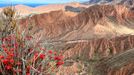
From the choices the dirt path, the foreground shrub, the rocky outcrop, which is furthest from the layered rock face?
the foreground shrub

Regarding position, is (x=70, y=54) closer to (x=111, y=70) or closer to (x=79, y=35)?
(x=111, y=70)

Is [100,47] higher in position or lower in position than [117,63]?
lower

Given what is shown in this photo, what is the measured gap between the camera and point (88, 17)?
99625mm

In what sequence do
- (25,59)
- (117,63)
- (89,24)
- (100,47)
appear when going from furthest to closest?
(89,24), (100,47), (117,63), (25,59)

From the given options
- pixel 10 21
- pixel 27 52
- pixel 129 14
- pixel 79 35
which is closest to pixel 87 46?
pixel 79 35

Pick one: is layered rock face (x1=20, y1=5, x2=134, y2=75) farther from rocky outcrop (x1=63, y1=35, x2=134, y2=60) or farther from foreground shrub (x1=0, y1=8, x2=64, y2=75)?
foreground shrub (x1=0, y1=8, x2=64, y2=75)

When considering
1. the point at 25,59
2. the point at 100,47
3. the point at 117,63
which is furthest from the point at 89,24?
the point at 25,59

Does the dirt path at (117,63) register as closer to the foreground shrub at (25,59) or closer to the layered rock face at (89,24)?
the foreground shrub at (25,59)

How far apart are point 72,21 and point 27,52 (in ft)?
301

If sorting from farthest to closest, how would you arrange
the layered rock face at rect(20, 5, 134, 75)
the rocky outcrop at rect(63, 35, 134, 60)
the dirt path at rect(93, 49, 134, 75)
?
the layered rock face at rect(20, 5, 134, 75)
the rocky outcrop at rect(63, 35, 134, 60)
the dirt path at rect(93, 49, 134, 75)

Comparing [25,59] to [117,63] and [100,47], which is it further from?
[100,47]

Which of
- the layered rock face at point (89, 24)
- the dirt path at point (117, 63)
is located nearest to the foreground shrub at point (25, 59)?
the dirt path at point (117, 63)

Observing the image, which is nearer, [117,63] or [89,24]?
[117,63]

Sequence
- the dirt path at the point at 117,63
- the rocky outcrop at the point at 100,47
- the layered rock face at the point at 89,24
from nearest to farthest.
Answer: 1. the dirt path at the point at 117,63
2. the rocky outcrop at the point at 100,47
3. the layered rock face at the point at 89,24
